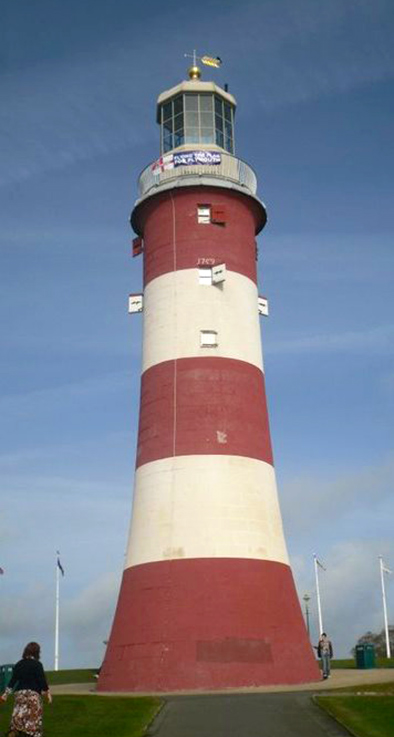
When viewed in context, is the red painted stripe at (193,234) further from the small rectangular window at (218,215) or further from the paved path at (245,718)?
the paved path at (245,718)

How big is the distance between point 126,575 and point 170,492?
10.8 ft

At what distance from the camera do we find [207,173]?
31.1m

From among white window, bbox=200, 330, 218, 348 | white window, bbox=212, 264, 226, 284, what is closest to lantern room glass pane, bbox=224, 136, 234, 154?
white window, bbox=212, 264, 226, 284

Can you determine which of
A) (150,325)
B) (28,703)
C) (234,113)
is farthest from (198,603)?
(234,113)

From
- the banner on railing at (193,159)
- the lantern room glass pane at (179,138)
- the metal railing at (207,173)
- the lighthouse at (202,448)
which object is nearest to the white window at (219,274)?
the lighthouse at (202,448)

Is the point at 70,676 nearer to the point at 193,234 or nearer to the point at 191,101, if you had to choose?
the point at 193,234

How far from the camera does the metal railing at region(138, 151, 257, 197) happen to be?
31203mm

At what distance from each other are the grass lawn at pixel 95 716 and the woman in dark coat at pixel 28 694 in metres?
2.30

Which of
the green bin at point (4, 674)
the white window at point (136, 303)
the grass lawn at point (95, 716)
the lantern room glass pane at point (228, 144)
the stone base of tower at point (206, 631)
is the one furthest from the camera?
the lantern room glass pane at point (228, 144)

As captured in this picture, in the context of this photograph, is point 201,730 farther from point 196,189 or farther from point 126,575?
point 196,189

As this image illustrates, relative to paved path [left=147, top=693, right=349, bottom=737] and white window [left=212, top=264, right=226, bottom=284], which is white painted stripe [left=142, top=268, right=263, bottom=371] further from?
paved path [left=147, top=693, right=349, bottom=737]

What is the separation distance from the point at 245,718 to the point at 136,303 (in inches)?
715

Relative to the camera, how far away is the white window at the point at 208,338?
29.2 m

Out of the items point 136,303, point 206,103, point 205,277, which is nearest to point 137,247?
point 136,303
